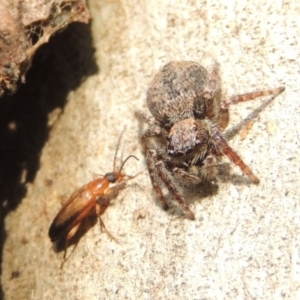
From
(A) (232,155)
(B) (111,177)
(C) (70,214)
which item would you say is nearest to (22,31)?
(B) (111,177)

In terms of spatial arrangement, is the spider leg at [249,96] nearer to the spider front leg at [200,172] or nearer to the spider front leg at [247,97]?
the spider front leg at [247,97]

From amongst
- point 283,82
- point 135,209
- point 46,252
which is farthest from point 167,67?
point 46,252

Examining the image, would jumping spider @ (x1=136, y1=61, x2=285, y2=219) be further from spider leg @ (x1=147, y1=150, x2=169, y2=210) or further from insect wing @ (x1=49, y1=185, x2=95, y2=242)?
insect wing @ (x1=49, y1=185, x2=95, y2=242)

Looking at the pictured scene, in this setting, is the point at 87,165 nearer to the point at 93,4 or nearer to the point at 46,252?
the point at 46,252

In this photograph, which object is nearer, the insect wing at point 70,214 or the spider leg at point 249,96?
the spider leg at point 249,96

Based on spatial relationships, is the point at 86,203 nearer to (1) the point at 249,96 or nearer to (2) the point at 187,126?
(2) the point at 187,126

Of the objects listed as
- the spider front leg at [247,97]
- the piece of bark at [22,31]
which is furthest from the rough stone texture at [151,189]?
the piece of bark at [22,31]
